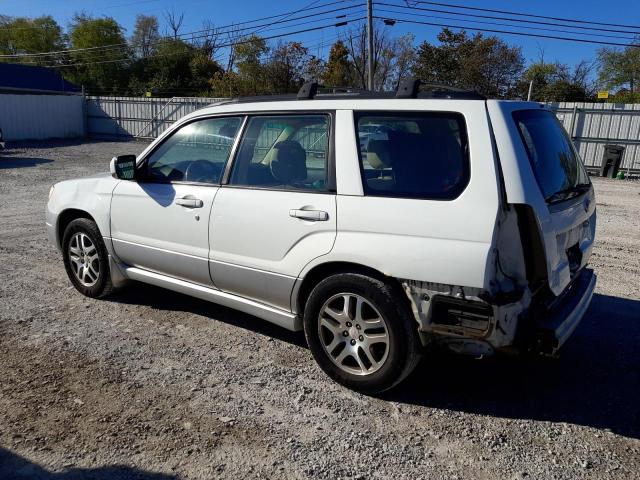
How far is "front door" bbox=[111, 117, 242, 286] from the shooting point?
4.15 metres

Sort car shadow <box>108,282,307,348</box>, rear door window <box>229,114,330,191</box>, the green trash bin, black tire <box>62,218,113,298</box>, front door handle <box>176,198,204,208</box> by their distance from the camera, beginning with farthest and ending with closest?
the green trash bin → black tire <box>62,218,113,298</box> → car shadow <box>108,282,307,348</box> → front door handle <box>176,198,204,208</box> → rear door window <box>229,114,330,191</box>

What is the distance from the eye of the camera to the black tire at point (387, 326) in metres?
3.21

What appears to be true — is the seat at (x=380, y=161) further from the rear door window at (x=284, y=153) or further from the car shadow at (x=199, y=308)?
the car shadow at (x=199, y=308)

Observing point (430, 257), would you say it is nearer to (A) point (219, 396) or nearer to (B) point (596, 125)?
(A) point (219, 396)

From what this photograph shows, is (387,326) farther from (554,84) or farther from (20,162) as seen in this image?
(554,84)

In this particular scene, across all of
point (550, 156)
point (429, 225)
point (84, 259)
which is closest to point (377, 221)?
point (429, 225)

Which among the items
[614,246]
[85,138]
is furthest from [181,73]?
[614,246]

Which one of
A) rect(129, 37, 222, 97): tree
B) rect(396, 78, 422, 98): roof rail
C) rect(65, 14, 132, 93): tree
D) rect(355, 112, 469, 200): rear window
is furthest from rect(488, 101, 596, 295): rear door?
rect(65, 14, 132, 93): tree

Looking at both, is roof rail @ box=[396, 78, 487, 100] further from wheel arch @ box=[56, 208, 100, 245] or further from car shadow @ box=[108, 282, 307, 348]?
wheel arch @ box=[56, 208, 100, 245]

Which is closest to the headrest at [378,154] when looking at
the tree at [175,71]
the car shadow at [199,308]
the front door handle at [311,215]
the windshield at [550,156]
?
the front door handle at [311,215]

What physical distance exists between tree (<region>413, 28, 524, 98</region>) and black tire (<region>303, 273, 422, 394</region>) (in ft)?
114

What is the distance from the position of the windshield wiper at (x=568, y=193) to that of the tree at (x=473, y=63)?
33.9m

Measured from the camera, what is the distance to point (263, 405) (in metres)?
3.39

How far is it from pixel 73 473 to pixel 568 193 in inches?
129
